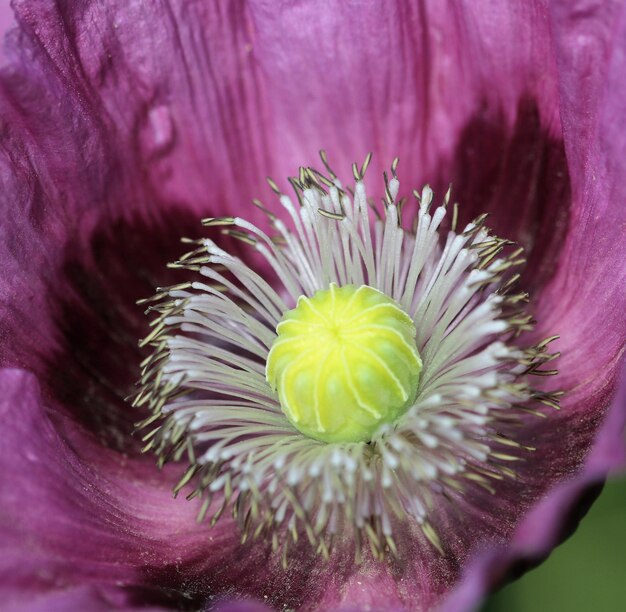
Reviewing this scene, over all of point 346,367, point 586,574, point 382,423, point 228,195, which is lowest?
point 586,574

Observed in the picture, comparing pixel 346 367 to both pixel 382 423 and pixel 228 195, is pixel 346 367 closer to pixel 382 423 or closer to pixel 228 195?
pixel 382 423

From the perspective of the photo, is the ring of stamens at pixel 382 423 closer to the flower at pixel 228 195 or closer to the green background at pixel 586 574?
the flower at pixel 228 195

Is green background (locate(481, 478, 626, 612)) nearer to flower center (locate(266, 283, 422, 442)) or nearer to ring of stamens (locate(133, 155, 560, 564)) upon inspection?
ring of stamens (locate(133, 155, 560, 564))

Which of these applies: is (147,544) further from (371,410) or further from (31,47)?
(31,47)

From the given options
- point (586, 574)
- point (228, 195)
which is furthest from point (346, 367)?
point (586, 574)

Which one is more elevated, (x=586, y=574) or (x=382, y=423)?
(x=382, y=423)

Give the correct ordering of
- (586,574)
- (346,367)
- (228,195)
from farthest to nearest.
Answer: (228,195), (586,574), (346,367)

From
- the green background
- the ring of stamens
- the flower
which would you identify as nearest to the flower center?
the ring of stamens
